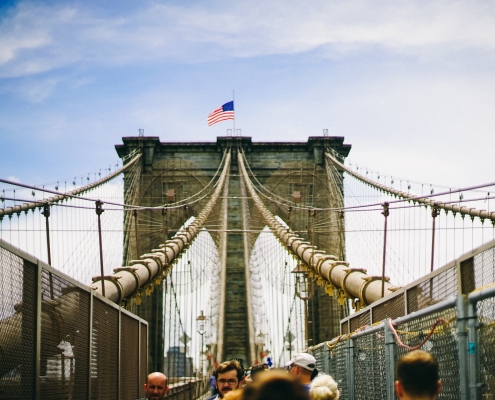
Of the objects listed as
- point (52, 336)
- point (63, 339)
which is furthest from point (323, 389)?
point (63, 339)

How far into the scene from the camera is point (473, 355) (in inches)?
104

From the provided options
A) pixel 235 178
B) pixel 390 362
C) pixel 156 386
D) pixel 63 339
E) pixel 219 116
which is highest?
pixel 219 116

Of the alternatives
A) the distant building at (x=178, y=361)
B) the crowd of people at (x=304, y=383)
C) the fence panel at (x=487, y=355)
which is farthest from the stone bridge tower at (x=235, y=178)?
the fence panel at (x=487, y=355)

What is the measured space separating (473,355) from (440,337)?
0.63 m

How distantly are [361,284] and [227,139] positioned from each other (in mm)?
18876

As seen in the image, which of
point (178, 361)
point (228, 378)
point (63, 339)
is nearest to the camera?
point (228, 378)

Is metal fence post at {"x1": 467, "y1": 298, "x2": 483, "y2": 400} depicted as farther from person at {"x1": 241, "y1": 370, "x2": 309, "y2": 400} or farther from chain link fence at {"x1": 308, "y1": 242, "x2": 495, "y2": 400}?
person at {"x1": 241, "y1": 370, "x2": 309, "y2": 400}

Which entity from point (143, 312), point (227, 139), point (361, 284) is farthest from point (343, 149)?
point (361, 284)

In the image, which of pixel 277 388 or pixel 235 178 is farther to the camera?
pixel 235 178

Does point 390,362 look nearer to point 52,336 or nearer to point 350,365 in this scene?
point 350,365

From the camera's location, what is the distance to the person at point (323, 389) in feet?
12.0

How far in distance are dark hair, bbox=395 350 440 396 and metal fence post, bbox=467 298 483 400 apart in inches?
9.7

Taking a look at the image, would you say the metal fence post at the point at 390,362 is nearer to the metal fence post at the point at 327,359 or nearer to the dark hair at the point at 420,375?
the dark hair at the point at 420,375

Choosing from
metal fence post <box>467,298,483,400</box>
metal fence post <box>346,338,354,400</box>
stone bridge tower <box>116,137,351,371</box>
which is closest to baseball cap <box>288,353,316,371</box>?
metal fence post <box>346,338,354,400</box>
